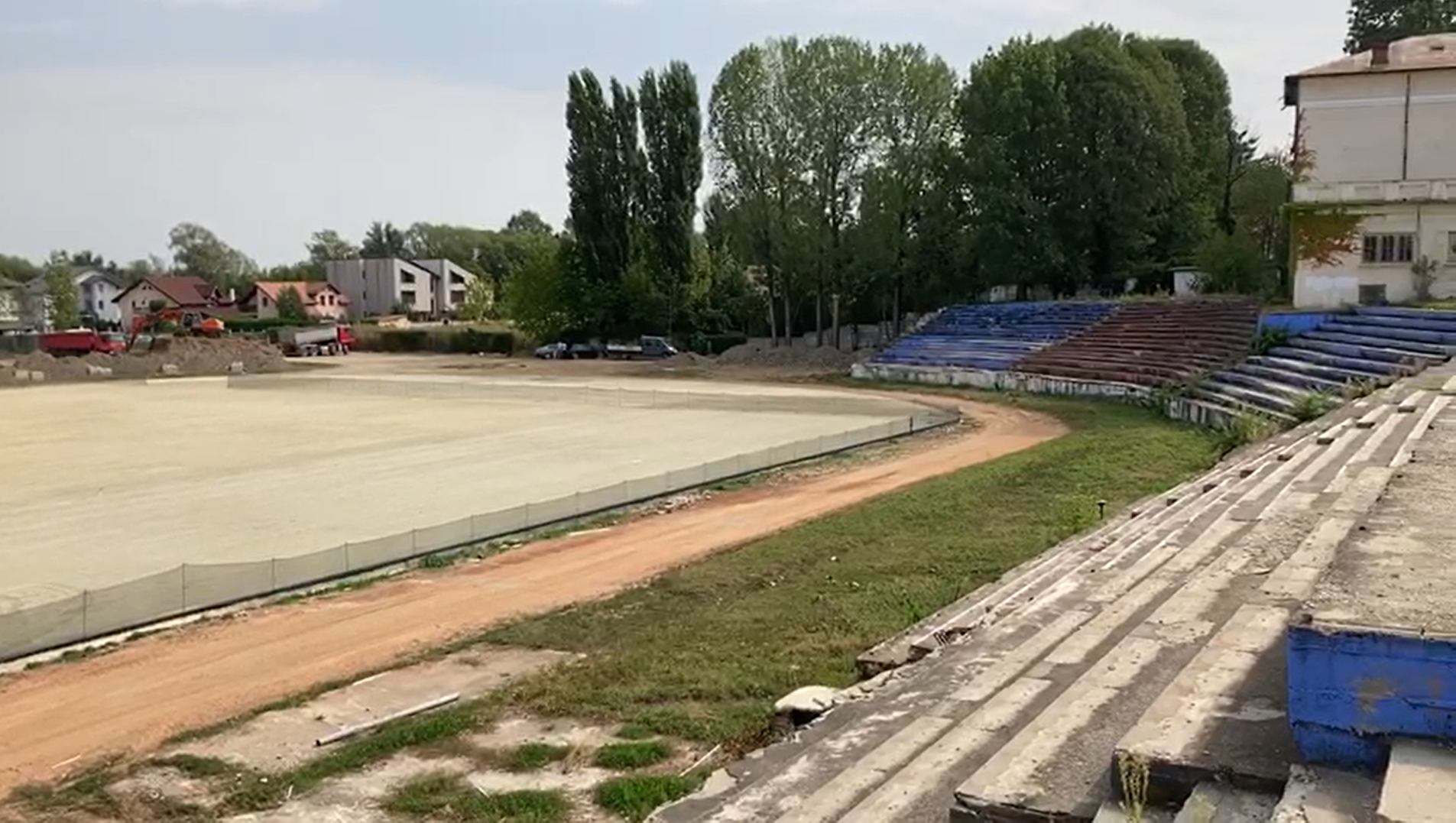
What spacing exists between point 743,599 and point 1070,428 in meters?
20.2

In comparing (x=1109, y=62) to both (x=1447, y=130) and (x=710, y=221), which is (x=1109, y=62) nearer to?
(x=1447, y=130)

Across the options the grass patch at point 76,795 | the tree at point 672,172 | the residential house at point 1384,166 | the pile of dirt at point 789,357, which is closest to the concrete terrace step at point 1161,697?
the grass patch at point 76,795

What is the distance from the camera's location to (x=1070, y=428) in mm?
31922

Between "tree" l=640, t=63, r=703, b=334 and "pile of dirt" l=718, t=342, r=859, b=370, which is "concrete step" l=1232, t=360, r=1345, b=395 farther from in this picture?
"tree" l=640, t=63, r=703, b=334

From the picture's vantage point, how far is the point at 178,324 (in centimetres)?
8475

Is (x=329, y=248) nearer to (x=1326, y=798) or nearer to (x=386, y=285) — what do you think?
(x=386, y=285)

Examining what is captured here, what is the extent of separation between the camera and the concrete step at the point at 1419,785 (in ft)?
11.9

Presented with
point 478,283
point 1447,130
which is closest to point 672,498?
point 1447,130

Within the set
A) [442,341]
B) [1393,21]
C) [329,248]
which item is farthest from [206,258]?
[1393,21]

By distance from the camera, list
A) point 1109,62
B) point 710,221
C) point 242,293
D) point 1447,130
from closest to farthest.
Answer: point 1447,130 < point 1109,62 < point 710,221 < point 242,293

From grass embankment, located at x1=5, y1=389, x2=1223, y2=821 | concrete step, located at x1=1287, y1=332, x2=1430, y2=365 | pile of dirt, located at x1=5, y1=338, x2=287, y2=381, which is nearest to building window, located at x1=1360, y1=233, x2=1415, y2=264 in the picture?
concrete step, located at x1=1287, y1=332, x2=1430, y2=365

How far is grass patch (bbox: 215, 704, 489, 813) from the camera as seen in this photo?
828cm

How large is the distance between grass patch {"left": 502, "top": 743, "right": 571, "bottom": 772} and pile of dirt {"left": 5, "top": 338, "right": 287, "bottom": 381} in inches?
2379

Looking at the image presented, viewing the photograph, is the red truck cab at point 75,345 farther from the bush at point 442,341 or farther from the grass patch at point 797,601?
the grass patch at point 797,601
